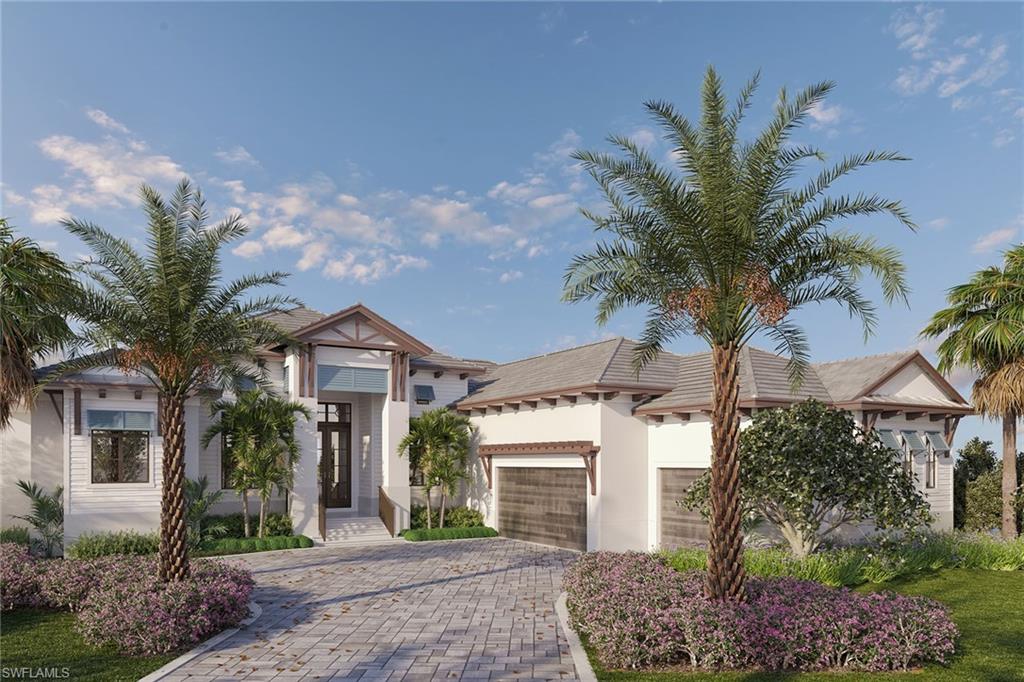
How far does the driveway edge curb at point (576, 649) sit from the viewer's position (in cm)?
900

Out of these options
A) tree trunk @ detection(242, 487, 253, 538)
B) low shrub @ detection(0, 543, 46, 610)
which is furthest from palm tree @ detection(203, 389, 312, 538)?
low shrub @ detection(0, 543, 46, 610)

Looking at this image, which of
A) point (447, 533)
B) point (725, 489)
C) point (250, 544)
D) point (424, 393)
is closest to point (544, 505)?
point (447, 533)

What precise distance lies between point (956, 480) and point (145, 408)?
24.3 meters

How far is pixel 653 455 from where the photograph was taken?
19.8 meters

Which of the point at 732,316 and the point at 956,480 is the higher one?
the point at 732,316

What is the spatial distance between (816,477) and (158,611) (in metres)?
11.2

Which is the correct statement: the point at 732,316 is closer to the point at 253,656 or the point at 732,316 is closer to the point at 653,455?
the point at 253,656

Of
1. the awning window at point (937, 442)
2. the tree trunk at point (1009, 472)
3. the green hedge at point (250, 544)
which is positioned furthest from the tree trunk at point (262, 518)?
the tree trunk at point (1009, 472)

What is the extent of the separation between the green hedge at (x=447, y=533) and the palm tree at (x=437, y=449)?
371 mm

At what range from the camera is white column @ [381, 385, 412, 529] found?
2300cm

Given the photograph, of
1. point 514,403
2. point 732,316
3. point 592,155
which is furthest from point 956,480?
point 592,155

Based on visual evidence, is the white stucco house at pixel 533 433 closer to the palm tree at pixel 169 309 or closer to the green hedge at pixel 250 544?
the green hedge at pixel 250 544

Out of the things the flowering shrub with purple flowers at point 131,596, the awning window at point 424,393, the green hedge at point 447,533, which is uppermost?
the awning window at point 424,393

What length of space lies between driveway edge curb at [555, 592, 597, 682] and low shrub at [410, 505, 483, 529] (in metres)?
11.3
